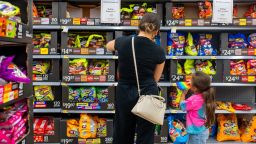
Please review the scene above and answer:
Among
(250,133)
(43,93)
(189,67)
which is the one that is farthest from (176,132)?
(43,93)

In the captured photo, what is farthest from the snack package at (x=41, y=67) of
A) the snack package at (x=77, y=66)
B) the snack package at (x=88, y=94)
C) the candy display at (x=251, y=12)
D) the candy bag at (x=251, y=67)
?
the candy display at (x=251, y=12)

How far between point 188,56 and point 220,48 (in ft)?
1.52

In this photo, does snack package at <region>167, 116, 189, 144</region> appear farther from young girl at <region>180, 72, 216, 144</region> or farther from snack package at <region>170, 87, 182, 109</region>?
young girl at <region>180, 72, 216, 144</region>

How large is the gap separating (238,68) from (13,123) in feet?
10.8

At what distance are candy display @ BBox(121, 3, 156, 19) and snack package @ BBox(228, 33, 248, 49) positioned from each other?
3.74 ft

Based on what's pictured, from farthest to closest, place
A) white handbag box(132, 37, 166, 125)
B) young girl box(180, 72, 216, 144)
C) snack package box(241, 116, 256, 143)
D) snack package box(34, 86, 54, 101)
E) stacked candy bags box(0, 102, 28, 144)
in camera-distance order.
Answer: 1. snack package box(241, 116, 256, 143)
2. snack package box(34, 86, 54, 101)
3. young girl box(180, 72, 216, 144)
4. white handbag box(132, 37, 166, 125)
5. stacked candy bags box(0, 102, 28, 144)

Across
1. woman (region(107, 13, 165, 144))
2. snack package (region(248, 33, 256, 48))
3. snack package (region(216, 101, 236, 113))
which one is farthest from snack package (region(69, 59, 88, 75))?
snack package (region(248, 33, 256, 48))

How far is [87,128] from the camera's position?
13.1 feet

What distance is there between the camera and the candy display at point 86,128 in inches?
158

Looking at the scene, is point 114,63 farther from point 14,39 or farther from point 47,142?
point 14,39

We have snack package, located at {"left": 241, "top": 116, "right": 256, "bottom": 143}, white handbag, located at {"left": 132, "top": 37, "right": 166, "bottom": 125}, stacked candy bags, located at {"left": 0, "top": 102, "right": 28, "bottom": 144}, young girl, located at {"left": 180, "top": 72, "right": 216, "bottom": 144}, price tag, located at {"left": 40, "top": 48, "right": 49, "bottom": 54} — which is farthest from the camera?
snack package, located at {"left": 241, "top": 116, "right": 256, "bottom": 143}

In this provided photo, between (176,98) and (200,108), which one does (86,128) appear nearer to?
(176,98)

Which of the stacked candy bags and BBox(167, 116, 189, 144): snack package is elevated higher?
the stacked candy bags

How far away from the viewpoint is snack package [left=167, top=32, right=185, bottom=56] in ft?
13.5
